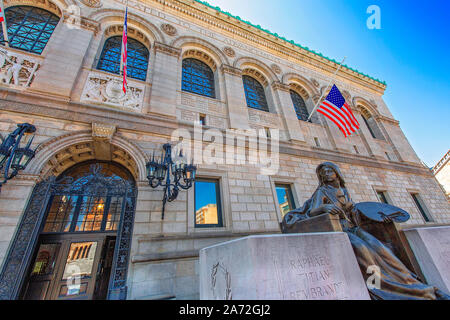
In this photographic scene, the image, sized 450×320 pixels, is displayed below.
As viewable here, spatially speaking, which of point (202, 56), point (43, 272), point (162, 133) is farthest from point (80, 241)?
point (202, 56)

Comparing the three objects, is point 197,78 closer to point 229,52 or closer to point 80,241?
point 229,52

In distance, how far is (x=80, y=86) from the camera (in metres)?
6.70

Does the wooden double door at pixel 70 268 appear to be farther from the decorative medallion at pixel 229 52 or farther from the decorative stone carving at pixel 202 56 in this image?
the decorative medallion at pixel 229 52

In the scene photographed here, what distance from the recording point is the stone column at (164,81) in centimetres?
742

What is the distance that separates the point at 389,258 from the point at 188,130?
6.64 m

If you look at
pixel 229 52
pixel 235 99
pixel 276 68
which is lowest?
pixel 235 99

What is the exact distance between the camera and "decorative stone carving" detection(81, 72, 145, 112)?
6.71m

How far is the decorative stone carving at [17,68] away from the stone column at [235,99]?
7.44 m

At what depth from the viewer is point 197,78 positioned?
10.0m

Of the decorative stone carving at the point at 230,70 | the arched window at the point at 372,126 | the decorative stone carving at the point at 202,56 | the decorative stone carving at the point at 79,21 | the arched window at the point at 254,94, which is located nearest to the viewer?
the decorative stone carving at the point at 79,21

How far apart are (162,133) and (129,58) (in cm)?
501

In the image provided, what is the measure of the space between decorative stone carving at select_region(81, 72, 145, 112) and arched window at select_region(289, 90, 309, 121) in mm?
9602

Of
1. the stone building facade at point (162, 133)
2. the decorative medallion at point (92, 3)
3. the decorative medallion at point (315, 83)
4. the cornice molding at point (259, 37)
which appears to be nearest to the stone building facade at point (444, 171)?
the stone building facade at point (162, 133)

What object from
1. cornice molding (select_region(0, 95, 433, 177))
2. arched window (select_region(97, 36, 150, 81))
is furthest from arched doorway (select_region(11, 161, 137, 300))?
arched window (select_region(97, 36, 150, 81))
